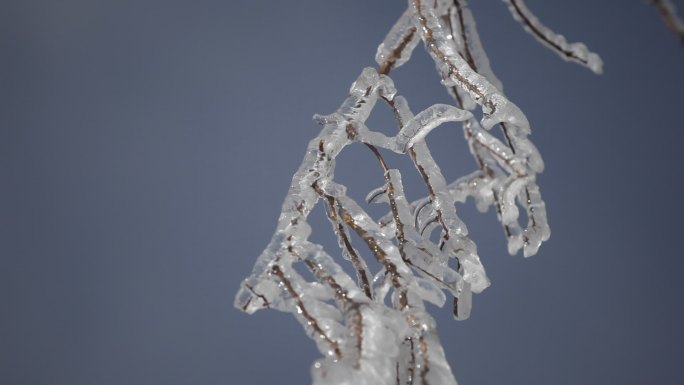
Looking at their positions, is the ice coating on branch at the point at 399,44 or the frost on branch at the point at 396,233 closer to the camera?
the frost on branch at the point at 396,233

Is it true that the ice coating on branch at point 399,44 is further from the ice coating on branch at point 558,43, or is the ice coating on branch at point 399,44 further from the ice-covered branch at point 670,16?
the ice-covered branch at point 670,16

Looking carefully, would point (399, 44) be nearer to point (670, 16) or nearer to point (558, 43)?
point (558, 43)

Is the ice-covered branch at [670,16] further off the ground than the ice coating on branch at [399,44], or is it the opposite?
the ice coating on branch at [399,44]

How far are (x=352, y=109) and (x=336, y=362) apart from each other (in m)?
0.21

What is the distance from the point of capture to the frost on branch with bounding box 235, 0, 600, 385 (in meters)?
0.36

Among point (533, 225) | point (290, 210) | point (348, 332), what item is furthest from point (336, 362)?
point (533, 225)

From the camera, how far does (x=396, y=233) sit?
0.47m

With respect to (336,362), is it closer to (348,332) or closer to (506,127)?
(348,332)

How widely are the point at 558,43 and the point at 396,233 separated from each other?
7.4 inches

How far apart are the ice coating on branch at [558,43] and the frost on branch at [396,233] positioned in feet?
0.18

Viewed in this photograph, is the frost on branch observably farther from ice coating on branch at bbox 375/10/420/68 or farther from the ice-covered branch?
the ice-covered branch

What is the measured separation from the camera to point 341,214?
17.3 inches

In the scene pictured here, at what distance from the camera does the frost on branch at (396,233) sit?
1.17ft

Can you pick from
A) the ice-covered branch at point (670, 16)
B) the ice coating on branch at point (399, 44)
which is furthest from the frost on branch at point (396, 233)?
the ice-covered branch at point (670, 16)
